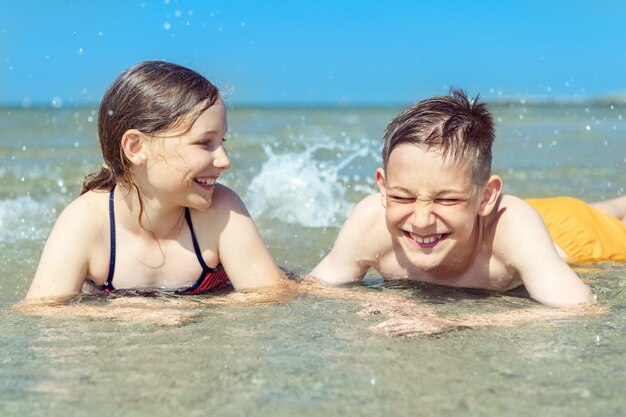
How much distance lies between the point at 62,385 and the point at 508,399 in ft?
3.97

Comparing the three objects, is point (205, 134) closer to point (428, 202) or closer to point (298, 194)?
point (428, 202)

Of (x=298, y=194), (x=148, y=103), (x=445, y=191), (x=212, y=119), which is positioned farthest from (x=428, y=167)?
(x=298, y=194)

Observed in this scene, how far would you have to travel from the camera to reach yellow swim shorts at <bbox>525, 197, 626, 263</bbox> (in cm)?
459

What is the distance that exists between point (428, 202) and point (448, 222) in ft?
0.42

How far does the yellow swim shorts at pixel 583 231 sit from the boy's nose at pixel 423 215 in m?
1.71

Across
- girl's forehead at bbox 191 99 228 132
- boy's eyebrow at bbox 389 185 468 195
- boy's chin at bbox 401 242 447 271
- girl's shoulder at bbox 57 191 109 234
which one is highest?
girl's forehead at bbox 191 99 228 132

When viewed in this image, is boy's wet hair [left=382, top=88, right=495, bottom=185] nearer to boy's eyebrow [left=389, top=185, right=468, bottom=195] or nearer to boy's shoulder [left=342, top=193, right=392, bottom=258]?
boy's eyebrow [left=389, top=185, right=468, bottom=195]

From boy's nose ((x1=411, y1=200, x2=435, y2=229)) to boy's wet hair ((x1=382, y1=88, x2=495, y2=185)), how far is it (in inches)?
8.3

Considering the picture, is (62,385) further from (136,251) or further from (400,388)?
(136,251)

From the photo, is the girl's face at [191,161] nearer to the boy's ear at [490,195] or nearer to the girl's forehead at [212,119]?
the girl's forehead at [212,119]

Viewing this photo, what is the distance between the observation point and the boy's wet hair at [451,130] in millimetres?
3176

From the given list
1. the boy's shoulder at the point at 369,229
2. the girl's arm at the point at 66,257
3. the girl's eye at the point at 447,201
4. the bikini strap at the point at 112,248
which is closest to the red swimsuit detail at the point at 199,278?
the bikini strap at the point at 112,248

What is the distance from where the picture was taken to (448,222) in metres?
3.23

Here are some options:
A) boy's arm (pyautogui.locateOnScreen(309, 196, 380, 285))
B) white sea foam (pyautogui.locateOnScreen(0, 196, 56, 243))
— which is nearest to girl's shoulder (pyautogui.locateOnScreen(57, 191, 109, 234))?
boy's arm (pyautogui.locateOnScreen(309, 196, 380, 285))
